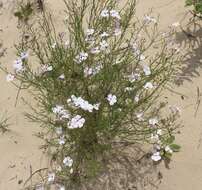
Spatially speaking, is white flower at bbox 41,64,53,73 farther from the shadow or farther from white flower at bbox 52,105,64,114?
the shadow

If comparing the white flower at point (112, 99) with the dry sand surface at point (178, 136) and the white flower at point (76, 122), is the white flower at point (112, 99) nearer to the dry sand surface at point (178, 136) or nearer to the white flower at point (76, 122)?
the white flower at point (76, 122)

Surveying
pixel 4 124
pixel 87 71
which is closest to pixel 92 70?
pixel 87 71

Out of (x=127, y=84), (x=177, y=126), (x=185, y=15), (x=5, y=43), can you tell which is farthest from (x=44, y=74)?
(x=185, y=15)

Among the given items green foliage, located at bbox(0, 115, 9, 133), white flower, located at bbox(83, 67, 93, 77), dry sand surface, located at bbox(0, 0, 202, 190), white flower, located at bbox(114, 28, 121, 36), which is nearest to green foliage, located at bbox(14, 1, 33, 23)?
dry sand surface, located at bbox(0, 0, 202, 190)

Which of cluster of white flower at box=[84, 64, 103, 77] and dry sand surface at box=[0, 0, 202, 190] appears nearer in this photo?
cluster of white flower at box=[84, 64, 103, 77]

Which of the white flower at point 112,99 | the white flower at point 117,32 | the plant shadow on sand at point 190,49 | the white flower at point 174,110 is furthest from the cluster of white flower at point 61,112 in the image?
the plant shadow on sand at point 190,49

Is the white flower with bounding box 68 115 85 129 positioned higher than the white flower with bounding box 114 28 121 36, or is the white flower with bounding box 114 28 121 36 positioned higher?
the white flower with bounding box 114 28 121 36

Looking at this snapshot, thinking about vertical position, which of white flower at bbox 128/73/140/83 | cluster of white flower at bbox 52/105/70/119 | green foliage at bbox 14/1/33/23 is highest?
green foliage at bbox 14/1/33/23

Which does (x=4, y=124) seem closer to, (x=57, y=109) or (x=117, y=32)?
(x=57, y=109)
